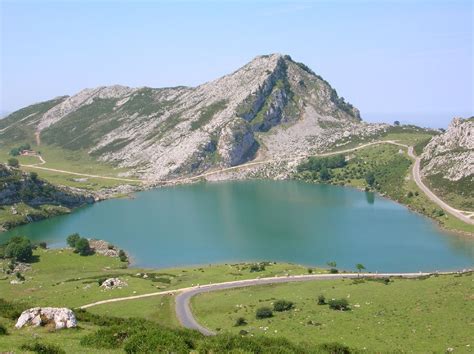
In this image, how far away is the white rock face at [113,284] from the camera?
90238 millimetres

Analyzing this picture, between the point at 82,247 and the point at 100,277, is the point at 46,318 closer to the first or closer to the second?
the point at 100,277

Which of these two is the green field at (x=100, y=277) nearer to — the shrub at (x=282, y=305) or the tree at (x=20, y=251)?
the tree at (x=20, y=251)

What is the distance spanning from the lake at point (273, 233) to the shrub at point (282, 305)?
43.1m

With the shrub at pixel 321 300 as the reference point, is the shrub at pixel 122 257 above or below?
below

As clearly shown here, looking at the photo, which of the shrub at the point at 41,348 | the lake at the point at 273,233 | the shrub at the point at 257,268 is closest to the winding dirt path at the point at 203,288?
the shrub at the point at 257,268

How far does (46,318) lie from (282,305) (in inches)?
1511

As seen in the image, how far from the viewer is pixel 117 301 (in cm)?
8275

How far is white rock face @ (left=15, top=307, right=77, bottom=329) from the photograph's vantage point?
41938 millimetres

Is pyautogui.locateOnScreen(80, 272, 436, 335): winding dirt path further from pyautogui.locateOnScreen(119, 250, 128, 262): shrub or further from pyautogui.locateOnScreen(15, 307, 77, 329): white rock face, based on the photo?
pyautogui.locateOnScreen(119, 250, 128, 262): shrub

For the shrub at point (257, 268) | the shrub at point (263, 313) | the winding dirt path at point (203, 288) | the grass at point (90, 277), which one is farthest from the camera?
the shrub at point (257, 268)

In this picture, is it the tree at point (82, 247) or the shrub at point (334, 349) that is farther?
the tree at point (82, 247)

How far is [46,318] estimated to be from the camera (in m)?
42.9

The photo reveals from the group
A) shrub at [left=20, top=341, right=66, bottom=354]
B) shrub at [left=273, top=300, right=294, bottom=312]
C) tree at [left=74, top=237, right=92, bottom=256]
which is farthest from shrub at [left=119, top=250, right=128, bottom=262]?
shrub at [left=20, top=341, right=66, bottom=354]

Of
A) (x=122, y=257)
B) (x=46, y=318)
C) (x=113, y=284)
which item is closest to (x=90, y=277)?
(x=113, y=284)
